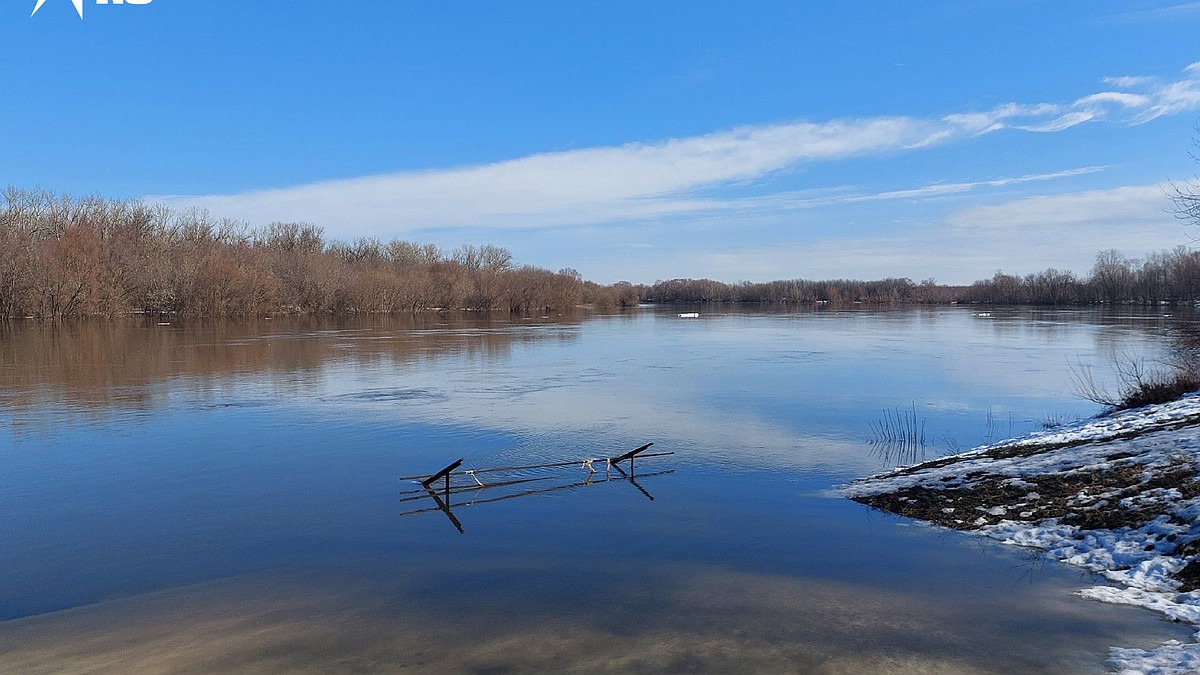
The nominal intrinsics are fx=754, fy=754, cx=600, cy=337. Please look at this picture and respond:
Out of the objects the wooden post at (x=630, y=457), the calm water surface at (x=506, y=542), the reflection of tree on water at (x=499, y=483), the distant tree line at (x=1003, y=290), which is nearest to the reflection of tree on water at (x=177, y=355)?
the calm water surface at (x=506, y=542)

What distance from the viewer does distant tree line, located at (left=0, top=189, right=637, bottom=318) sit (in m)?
55.5

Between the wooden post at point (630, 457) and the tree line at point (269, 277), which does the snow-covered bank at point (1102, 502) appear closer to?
the wooden post at point (630, 457)

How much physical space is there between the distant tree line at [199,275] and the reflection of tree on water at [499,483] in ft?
189

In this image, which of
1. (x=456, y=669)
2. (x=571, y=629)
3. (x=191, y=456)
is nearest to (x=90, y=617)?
(x=456, y=669)

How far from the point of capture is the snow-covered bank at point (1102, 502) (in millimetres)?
6258

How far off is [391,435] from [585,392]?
266 inches

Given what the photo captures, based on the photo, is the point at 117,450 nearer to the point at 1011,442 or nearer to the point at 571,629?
→ the point at 571,629

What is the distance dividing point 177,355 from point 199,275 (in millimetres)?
39334

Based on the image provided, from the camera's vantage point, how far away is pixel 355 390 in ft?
67.2

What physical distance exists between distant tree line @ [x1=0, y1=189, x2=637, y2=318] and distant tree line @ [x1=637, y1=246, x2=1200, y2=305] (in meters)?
66.2

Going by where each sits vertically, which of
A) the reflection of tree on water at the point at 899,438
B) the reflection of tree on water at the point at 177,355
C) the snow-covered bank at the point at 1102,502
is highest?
the reflection of tree on water at the point at 177,355

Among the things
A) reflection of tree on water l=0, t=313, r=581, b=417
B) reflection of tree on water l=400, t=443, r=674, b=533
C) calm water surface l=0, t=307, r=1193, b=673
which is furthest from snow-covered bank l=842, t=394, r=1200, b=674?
reflection of tree on water l=0, t=313, r=581, b=417

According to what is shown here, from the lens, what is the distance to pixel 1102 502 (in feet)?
26.5

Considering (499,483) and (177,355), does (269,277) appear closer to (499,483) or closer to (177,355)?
(177,355)
